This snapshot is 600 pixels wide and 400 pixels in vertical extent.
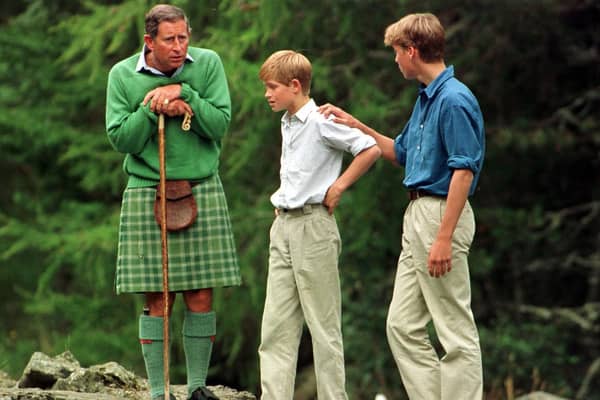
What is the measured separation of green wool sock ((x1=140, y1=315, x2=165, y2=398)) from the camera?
5.39 metres

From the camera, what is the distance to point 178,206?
17.6 feet

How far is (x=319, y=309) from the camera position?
5.29 metres

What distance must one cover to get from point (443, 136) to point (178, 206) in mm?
1120

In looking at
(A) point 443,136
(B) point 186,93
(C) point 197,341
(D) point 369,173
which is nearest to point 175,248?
(C) point 197,341

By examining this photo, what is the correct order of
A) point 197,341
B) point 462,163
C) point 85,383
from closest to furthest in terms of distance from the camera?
1. point 462,163
2. point 197,341
3. point 85,383

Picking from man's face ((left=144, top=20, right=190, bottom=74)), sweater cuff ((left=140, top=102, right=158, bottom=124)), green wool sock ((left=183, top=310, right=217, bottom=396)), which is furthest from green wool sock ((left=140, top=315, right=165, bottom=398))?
man's face ((left=144, top=20, right=190, bottom=74))

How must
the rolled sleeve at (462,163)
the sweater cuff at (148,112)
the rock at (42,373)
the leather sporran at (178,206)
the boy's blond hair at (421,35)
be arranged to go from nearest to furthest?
the rolled sleeve at (462,163) → the boy's blond hair at (421,35) → the sweater cuff at (148,112) → the leather sporran at (178,206) → the rock at (42,373)

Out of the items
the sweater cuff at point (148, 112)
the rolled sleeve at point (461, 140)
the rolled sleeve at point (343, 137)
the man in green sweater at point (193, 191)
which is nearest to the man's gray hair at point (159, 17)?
the man in green sweater at point (193, 191)

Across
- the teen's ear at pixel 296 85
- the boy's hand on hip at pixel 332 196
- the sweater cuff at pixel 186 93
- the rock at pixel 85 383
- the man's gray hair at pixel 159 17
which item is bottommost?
the rock at pixel 85 383

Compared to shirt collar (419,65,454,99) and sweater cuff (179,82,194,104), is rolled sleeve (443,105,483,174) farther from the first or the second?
sweater cuff (179,82,194,104)

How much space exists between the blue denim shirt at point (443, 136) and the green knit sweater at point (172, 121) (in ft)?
2.61

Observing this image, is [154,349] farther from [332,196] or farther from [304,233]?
[332,196]

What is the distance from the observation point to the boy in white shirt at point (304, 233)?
17.3 feet

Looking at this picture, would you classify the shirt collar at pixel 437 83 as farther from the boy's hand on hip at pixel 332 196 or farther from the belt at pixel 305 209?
the belt at pixel 305 209
